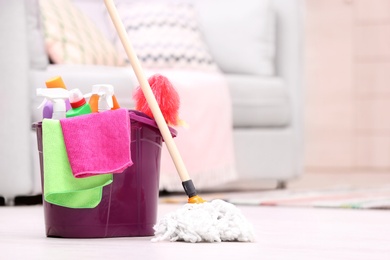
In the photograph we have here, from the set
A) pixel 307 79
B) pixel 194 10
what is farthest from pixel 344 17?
pixel 194 10

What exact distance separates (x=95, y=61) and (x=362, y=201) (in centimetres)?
101

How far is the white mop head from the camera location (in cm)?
148

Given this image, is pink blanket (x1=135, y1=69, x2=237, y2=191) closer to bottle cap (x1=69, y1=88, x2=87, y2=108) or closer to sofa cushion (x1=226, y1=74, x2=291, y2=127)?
sofa cushion (x1=226, y1=74, x2=291, y2=127)

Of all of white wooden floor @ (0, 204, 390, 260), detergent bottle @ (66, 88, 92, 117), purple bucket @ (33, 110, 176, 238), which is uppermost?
detergent bottle @ (66, 88, 92, 117)

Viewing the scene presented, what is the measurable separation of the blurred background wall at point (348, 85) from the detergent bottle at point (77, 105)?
3623 millimetres

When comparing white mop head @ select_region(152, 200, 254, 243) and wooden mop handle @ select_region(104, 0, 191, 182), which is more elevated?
wooden mop handle @ select_region(104, 0, 191, 182)

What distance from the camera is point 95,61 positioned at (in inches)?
118

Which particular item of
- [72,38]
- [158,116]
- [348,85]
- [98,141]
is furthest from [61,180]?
[348,85]

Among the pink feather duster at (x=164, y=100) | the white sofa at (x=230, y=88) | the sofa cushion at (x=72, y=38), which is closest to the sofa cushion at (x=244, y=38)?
the white sofa at (x=230, y=88)

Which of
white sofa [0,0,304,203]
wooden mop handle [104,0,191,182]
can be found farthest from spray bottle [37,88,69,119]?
white sofa [0,0,304,203]

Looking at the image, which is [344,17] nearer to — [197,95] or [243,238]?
[197,95]

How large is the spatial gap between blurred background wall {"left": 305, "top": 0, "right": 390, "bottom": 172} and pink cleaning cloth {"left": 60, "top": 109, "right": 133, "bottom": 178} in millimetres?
3669

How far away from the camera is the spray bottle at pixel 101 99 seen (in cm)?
160

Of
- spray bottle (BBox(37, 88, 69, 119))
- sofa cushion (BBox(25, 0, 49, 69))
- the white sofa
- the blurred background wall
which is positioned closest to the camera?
spray bottle (BBox(37, 88, 69, 119))
